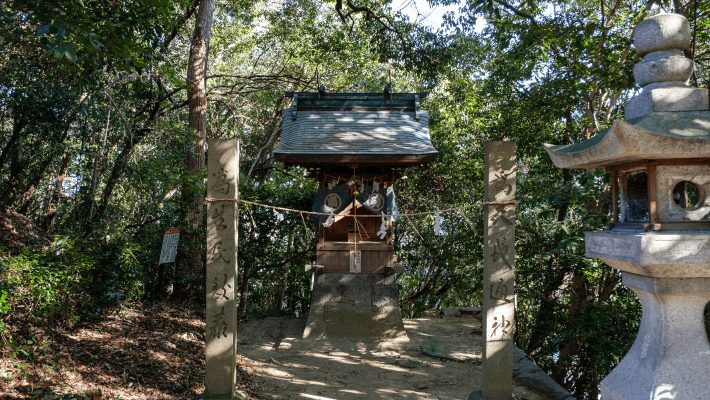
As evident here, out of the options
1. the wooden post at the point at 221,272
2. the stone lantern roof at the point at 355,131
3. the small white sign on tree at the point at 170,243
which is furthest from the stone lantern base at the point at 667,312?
the small white sign on tree at the point at 170,243

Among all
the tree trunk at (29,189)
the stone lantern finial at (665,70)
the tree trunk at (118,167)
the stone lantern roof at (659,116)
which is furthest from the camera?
the tree trunk at (29,189)

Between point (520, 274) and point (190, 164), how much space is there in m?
7.10

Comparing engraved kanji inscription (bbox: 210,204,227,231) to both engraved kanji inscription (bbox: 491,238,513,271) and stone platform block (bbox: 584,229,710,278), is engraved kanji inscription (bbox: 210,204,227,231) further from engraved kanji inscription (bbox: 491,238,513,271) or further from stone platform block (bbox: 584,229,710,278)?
stone platform block (bbox: 584,229,710,278)

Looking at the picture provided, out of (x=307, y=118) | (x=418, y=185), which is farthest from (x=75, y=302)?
(x=418, y=185)

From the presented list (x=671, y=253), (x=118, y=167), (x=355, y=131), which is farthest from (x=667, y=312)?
(x=118, y=167)

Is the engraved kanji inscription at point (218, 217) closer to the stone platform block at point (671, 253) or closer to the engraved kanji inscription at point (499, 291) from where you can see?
the engraved kanji inscription at point (499, 291)

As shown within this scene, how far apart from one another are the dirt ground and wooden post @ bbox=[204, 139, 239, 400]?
1124mm

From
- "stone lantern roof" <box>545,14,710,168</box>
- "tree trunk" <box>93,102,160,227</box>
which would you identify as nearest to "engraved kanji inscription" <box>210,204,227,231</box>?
"stone lantern roof" <box>545,14,710,168</box>

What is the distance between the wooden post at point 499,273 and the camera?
3617 mm

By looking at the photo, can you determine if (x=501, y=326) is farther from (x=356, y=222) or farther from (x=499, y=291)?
(x=356, y=222)

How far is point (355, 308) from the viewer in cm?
705

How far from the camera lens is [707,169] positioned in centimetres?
298

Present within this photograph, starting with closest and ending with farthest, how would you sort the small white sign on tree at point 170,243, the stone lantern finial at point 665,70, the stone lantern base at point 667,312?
the stone lantern base at point 667,312 < the stone lantern finial at point 665,70 < the small white sign on tree at point 170,243

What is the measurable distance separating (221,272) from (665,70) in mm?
4083
